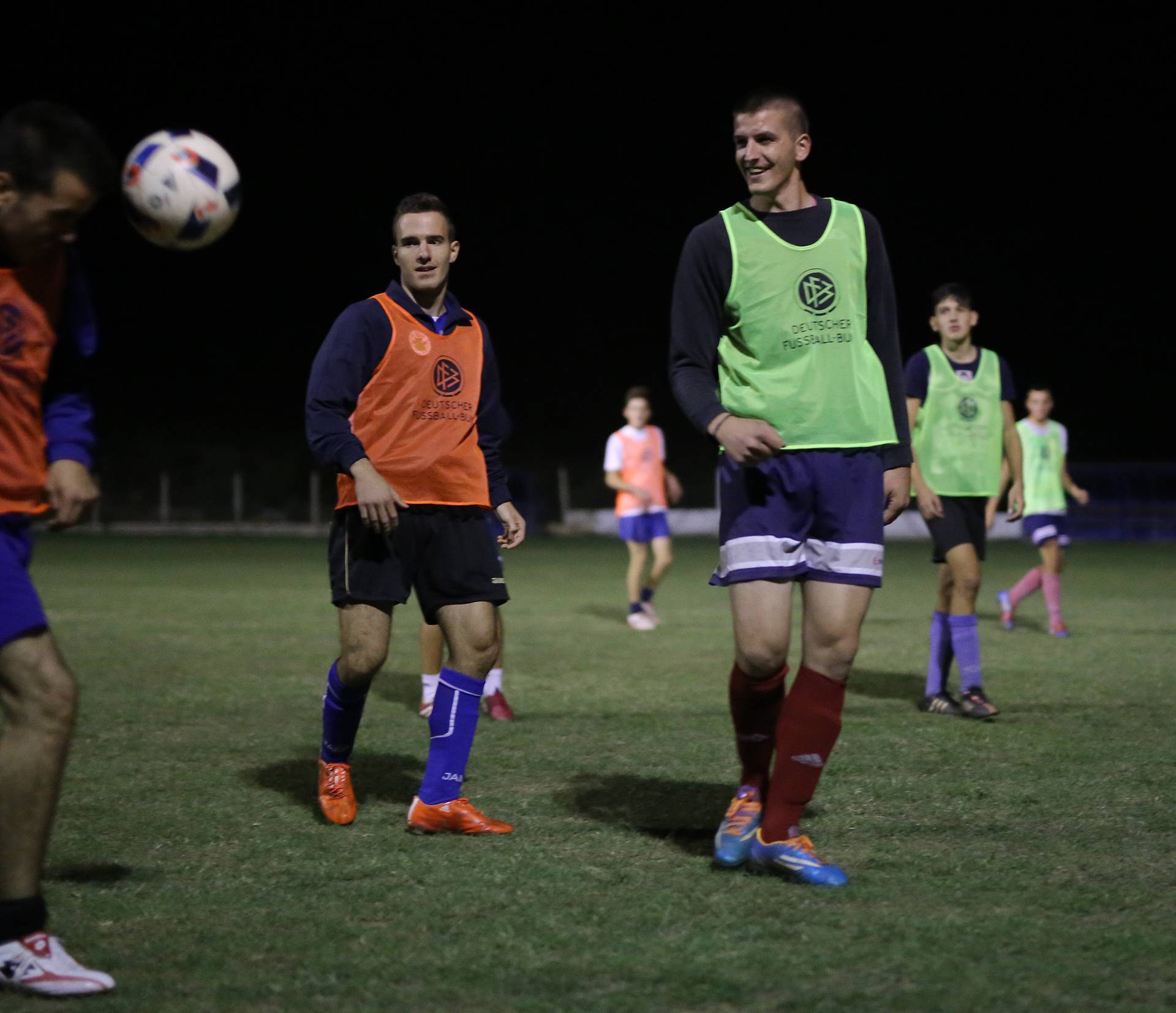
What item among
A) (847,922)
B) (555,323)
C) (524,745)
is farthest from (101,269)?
(847,922)

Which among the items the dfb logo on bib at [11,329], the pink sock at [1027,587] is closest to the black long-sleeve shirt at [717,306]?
the dfb logo on bib at [11,329]

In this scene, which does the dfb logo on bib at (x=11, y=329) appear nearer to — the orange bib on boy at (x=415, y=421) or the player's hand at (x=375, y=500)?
the player's hand at (x=375, y=500)

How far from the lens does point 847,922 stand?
Result: 3695mm

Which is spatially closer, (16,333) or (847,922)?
(16,333)

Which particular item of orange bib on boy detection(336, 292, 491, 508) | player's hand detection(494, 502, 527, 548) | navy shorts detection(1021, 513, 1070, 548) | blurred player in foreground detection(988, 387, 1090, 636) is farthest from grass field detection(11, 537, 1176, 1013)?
navy shorts detection(1021, 513, 1070, 548)

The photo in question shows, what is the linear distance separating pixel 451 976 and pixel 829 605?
5.37ft

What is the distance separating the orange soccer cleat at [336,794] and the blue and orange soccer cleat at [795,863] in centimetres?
157

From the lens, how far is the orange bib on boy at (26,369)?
335 cm

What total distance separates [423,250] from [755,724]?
2082 mm

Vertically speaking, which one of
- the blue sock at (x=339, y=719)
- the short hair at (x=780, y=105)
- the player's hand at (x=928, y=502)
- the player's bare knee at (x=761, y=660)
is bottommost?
the blue sock at (x=339, y=719)

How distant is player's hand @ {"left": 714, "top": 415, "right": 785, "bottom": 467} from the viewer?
4039 millimetres

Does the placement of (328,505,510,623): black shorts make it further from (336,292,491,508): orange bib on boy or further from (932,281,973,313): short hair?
(932,281,973,313): short hair

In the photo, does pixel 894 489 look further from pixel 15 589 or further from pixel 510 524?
pixel 15 589

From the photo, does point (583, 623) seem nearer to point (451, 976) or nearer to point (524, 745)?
point (524, 745)
